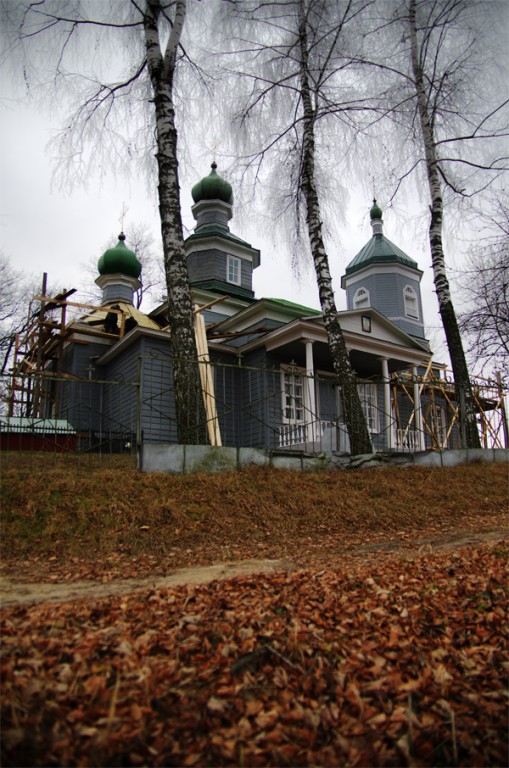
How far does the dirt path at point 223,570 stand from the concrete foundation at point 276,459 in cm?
269

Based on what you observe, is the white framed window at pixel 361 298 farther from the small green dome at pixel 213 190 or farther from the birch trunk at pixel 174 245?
the birch trunk at pixel 174 245

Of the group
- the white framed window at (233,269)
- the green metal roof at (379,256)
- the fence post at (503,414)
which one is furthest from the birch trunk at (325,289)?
the green metal roof at (379,256)

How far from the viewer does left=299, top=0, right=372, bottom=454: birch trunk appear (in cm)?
956

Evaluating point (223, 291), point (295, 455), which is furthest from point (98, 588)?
point (223, 291)

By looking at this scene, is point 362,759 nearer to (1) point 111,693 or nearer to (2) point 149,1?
(1) point 111,693

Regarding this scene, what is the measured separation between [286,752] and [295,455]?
22.8ft

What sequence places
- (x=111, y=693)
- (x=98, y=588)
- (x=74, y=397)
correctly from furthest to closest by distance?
(x=74, y=397)
(x=98, y=588)
(x=111, y=693)

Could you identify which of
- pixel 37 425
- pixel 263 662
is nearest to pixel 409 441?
pixel 37 425

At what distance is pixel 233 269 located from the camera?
22.0m

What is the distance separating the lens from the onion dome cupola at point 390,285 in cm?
2459

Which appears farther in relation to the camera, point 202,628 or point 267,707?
point 202,628

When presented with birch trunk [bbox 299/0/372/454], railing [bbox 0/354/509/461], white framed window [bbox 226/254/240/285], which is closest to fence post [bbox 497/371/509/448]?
railing [bbox 0/354/509/461]

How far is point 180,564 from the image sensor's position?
4793 mm

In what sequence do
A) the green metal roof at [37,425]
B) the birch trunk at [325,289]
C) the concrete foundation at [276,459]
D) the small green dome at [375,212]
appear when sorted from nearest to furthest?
the concrete foundation at [276,459] < the birch trunk at [325,289] < the green metal roof at [37,425] < the small green dome at [375,212]
